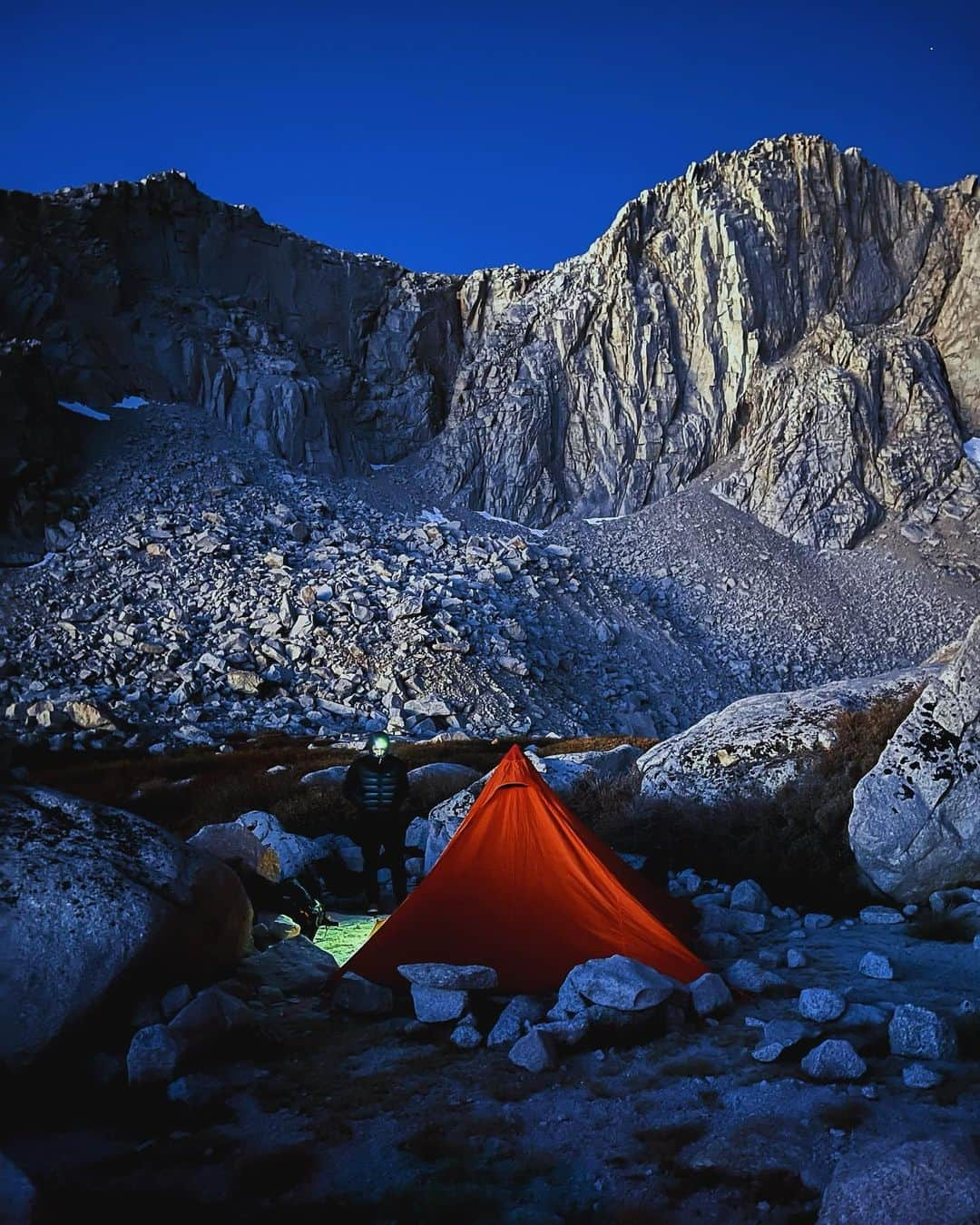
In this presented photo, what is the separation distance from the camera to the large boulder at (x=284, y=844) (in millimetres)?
11031

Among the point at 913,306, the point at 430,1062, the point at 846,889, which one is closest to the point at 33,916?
the point at 430,1062

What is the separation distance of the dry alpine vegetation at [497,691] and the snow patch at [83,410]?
26cm

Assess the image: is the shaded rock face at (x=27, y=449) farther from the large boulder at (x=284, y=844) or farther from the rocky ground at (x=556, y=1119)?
the rocky ground at (x=556, y=1119)

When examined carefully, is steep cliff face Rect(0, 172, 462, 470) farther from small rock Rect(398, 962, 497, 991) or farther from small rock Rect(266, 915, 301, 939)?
small rock Rect(398, 962, 497, 991)

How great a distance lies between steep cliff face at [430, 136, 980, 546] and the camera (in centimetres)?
5478

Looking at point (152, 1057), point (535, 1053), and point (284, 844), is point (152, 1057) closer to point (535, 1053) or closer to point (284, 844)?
point (535, 1053)

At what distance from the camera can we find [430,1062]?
217 inches

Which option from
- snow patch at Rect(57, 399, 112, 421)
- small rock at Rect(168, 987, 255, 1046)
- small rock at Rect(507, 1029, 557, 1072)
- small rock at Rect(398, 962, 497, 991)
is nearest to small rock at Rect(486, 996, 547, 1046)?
small rock at Rect(507, 1029, 557, 1072)

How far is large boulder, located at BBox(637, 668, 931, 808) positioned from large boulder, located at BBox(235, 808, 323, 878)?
5.13 m

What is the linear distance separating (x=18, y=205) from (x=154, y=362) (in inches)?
472

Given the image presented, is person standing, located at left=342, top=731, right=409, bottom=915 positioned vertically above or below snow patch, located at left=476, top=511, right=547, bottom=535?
below

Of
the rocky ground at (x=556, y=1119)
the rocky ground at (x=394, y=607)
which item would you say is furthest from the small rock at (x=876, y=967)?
the rocky ground at (x=394, y=607)

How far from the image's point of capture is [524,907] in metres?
7.29

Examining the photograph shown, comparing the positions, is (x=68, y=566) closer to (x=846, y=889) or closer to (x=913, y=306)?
(x=846, y=889)
